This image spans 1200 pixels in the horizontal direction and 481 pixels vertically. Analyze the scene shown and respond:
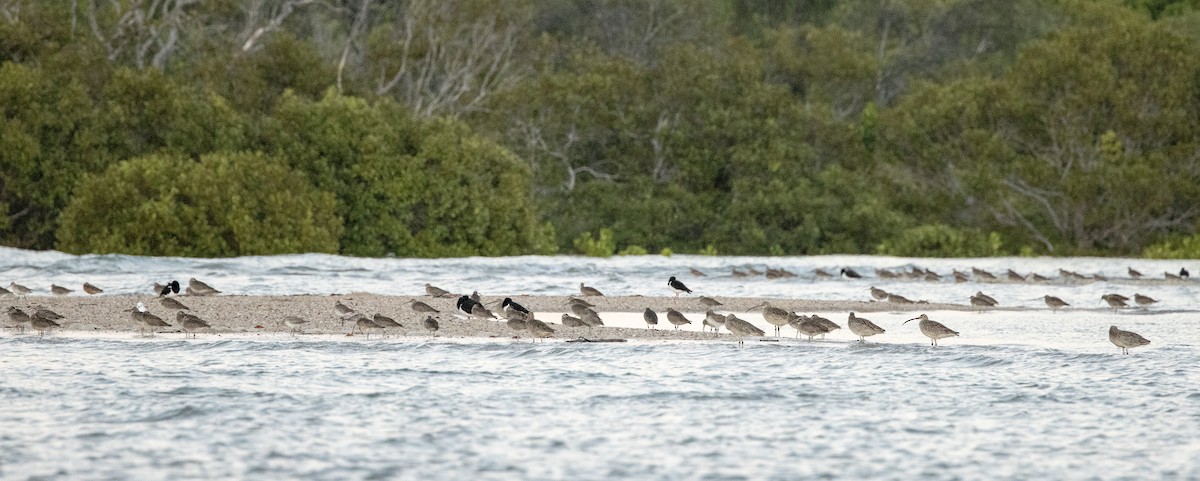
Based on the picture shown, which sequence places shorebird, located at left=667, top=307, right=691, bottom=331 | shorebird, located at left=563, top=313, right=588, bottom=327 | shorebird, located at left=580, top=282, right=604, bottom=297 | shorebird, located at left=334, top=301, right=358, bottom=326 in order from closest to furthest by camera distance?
shorebird, located at left=563, top=313, right=588, bottom=327 → shorebird, located at left=667, top=307, right=691, bottom=331 → shorebird, located at left=334, top=301, right=358, bottom=326 → shorebird, located at left=580, top=282, right=604, bottom=297

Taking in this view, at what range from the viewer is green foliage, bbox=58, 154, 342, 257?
3195cm

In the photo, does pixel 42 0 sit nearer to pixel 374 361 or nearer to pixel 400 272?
pixel 400 272

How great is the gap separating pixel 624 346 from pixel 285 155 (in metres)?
21.1

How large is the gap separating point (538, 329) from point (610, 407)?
4.72 m

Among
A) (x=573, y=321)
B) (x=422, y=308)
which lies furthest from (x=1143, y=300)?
(x=422, y=308)

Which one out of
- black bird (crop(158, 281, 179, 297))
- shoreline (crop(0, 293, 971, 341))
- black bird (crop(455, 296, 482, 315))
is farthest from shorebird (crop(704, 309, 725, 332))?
black bird (crop(158, 281, 179, 297))

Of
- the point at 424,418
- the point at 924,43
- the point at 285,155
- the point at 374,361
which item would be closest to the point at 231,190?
the point at 285,155

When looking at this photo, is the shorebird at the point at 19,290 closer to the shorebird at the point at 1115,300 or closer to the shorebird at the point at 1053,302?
the shorebird at the point at 1053,302

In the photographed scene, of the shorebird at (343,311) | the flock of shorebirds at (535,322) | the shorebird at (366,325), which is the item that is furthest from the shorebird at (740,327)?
the shorebird at (343,311)

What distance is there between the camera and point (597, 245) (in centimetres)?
4112

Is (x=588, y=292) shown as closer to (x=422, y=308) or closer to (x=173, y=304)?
(x=422, y=308)

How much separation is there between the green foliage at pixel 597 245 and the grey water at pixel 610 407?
64.9 feet

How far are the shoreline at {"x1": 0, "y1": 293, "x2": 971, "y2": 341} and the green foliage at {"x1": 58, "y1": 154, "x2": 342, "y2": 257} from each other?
926 centimetres

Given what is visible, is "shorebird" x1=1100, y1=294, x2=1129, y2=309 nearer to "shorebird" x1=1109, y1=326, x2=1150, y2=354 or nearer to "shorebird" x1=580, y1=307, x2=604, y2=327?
"shorebird" x1=1109, y1=326, x2=1150, y2=354
